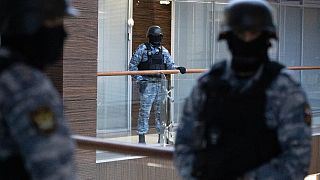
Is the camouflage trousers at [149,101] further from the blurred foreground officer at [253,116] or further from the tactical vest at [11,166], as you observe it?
the tactical vest at [11,166]

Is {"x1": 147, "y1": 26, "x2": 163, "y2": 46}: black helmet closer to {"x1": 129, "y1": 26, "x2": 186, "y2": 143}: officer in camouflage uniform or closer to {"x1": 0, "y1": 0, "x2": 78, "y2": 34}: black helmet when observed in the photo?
{"x1": 129, "y1": 26, "x2": 186, "y2": 143}: officer in camouflage uniform

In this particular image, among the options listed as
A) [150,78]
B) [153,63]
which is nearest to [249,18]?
[150,78]

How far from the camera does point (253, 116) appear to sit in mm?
2639

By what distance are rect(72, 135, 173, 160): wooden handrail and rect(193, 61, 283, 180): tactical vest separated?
1446mm

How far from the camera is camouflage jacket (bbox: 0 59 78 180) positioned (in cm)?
231

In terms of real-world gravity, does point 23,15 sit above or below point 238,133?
above

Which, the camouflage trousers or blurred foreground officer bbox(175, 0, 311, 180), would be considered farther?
the camouflage trousers

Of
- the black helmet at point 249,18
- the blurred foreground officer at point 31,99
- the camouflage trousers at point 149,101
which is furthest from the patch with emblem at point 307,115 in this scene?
the camouflage trousers at point 149,101

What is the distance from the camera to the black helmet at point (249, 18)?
106 inches

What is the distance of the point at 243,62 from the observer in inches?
107

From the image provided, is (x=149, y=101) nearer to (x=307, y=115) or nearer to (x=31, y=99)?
A: (x=307, y=115)

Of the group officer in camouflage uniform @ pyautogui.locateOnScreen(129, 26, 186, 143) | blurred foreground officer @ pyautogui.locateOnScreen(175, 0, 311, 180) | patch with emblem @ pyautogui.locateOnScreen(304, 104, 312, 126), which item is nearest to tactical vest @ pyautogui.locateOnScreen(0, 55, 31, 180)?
blurred foreground officer @ pyautogui.locateOnScreen(175, 0, 311, 180)

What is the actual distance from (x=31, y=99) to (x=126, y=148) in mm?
2193

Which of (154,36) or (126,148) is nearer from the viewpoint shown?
(126,148)
